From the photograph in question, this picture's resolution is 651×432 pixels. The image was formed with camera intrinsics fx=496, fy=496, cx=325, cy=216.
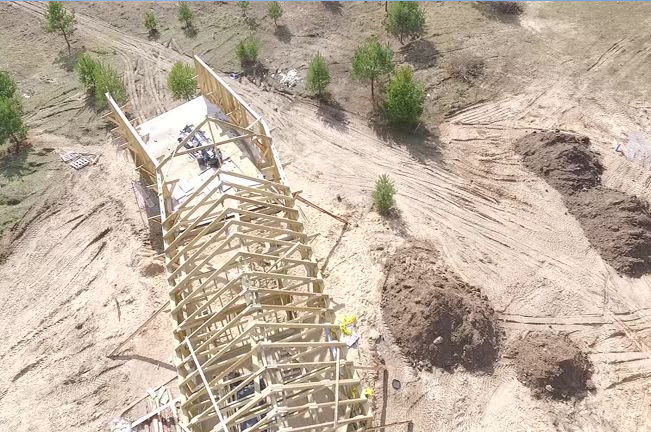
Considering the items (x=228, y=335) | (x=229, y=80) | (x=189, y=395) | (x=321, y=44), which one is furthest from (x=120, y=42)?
(x=189, y=395)

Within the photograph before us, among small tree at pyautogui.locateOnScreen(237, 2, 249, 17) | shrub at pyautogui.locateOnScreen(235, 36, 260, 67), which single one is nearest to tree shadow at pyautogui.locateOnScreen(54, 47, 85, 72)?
shrub at pyautogui.locateOnScreen(235, 36, 260, 67)

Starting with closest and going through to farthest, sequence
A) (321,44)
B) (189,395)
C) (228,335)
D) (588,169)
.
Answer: (189,395) → (228,335) → (588,169) → (321,44)

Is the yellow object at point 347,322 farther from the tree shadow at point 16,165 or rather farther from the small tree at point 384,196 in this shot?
the tree shadow at point 16,165

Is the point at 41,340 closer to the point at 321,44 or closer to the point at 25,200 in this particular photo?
the point at 25,200

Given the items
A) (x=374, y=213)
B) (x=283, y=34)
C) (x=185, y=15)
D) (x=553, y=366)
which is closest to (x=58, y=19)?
(x=185, y=15)

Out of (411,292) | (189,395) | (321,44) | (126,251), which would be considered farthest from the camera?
(321,44)

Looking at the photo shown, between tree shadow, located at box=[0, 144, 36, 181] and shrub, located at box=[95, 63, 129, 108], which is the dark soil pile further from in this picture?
tree shadow, located at box=[0, 144, 36, 181]
